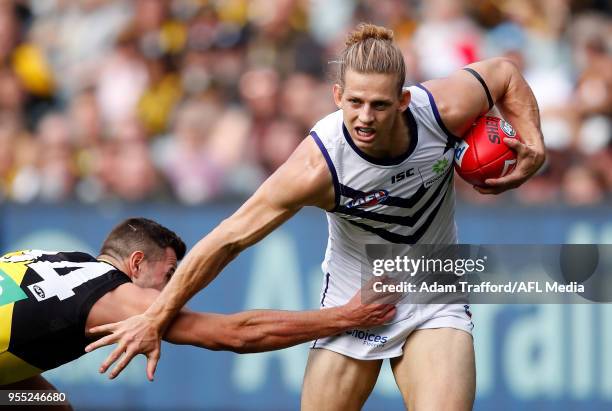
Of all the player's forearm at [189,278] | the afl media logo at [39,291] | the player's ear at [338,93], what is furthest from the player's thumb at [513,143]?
the afl media logo at [39,291]

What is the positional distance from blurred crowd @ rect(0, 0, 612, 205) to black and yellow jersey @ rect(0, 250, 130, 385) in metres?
3.89

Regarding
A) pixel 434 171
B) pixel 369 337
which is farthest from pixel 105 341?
pixel 434 171

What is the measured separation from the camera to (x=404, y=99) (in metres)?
5.76

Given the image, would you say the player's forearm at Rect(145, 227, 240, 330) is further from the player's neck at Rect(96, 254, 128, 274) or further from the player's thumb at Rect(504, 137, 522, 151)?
the player's thumb at Rect(504, 137, 522, 151)

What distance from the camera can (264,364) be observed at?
9.28 meters

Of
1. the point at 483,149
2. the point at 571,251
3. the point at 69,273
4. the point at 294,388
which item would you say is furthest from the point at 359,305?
the point at 294,388

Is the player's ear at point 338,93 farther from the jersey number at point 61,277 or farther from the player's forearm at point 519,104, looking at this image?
the jersey number at point 61,277

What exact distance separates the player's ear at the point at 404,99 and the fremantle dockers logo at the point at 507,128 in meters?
0.62

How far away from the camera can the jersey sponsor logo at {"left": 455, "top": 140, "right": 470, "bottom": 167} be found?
6035mm

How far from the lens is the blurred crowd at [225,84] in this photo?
1016cm

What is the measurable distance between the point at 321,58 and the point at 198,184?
1659 millimetres

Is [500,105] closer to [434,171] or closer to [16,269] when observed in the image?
[434,171]

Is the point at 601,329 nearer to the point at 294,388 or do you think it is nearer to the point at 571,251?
the point at 571,251

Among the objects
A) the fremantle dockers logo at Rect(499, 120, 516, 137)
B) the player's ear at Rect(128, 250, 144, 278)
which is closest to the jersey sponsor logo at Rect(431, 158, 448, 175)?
the fremantle dockers logo at Rect(499, 120, 516, 137)
